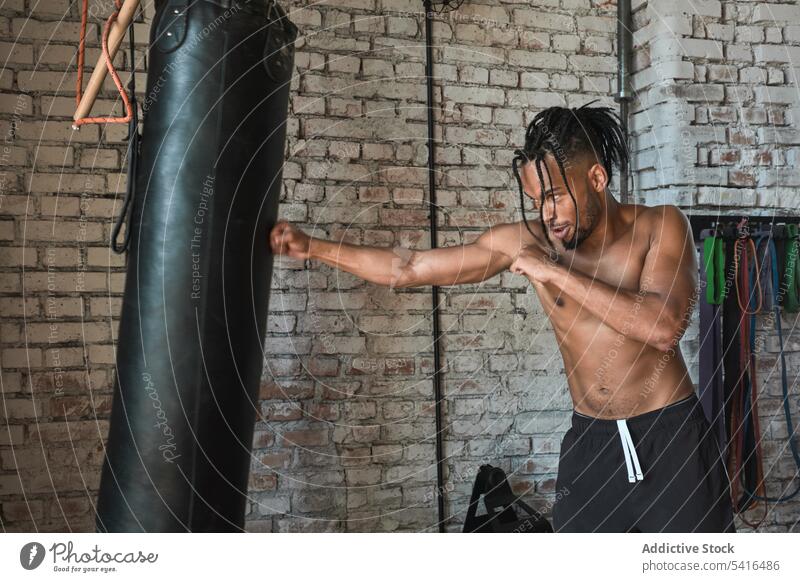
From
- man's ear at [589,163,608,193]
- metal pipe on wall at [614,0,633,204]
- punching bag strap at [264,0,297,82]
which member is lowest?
man's ear at [589,163,608,193]

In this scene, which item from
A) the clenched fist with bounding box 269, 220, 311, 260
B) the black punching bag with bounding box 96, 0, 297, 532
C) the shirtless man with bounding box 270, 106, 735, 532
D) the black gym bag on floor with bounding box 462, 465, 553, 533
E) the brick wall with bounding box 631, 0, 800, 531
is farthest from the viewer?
the brick wall with bounding box 631, 0, 800, 531

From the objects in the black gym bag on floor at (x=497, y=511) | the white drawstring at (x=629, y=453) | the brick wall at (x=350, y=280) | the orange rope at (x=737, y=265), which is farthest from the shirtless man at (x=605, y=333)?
the orange rope at (x=737, y=265)

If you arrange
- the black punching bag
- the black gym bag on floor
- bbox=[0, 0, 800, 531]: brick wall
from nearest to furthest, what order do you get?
1. the black punching bag
2. bbox=[0, 0, 800, 531]: brick wall
3. the black gym bag on floor

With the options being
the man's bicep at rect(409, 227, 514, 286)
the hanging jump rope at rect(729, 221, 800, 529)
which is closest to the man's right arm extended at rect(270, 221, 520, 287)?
the man's bicep at rect(409, 227, 514, 286)

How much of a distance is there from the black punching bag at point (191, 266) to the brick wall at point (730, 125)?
1.54 metres

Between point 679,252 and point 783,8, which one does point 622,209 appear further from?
point 783,8

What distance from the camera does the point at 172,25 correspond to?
1.44 meters

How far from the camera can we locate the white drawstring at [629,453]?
5.89ft

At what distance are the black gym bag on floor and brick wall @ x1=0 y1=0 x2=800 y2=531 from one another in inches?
4.9

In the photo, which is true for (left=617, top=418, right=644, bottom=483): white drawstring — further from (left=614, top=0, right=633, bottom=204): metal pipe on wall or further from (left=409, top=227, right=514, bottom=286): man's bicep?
(left=614, top=0, right=633, bottom=204): metal pipe on wall

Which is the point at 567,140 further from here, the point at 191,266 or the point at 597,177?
the point at 191,266

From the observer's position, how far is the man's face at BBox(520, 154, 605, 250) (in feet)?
5.98

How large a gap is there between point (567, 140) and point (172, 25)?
3.07 feet
